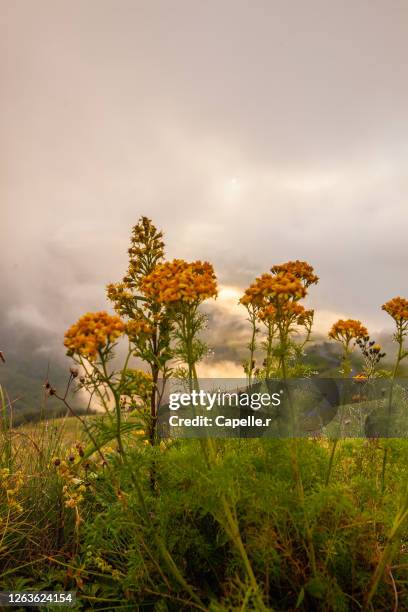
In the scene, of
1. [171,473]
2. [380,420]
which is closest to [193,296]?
[171,473]

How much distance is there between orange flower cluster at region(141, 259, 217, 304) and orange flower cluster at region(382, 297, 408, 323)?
6.04ft

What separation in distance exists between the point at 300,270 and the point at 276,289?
1.00 m

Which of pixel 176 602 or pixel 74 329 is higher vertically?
pixel 74 329

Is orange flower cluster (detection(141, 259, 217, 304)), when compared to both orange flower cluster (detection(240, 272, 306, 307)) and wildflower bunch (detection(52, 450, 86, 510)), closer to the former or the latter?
orange flower cluster (detection(240, 272, 306, 307))

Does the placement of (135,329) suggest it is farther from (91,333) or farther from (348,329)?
(348,329)

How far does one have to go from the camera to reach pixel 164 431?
4809mm

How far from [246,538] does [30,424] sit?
15.6ft

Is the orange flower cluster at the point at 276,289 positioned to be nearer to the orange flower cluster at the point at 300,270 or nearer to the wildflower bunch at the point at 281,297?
the wildflower bunch at the point at 281,297

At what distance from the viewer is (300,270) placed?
379 cm

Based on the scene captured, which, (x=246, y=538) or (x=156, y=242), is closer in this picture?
(x=246, y=538)

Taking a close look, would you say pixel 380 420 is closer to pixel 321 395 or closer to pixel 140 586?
pixel 321 395

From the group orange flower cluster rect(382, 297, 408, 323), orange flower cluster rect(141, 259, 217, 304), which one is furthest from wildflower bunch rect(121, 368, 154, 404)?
orange flower cluster rect(382, 297, 408, 323)

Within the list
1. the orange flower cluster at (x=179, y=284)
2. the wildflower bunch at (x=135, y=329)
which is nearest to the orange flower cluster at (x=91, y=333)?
the orange flower cluster at (x=179, y=284)

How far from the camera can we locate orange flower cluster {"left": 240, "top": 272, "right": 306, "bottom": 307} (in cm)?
287
